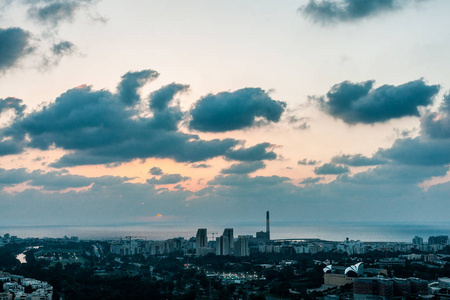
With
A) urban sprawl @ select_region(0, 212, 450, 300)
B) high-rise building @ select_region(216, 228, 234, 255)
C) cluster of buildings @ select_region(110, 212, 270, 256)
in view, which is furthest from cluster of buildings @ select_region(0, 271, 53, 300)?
cluster of buildings @ select_region(110, 212, 270, 256)

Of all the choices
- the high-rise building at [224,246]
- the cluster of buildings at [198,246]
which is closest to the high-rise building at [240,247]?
the cluster of buildings at [198,246]

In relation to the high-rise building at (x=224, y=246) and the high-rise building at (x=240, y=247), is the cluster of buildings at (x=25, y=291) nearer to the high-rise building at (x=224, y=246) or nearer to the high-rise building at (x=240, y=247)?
the high-rise building at (x=224, y=246)

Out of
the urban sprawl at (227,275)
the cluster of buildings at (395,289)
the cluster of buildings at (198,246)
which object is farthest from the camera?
the cluster of buildings at (198,246)

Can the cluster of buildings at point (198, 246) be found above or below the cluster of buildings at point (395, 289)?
above

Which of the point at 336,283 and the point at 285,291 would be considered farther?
the point at 336,283

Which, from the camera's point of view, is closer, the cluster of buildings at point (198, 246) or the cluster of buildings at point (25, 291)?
the cluster of buildings at point (25, 291)

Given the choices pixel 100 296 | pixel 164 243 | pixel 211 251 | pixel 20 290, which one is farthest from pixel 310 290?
pixel 164 243

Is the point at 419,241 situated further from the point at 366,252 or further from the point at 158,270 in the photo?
the point at 158,270

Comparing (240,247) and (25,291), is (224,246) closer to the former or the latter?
(240,247)

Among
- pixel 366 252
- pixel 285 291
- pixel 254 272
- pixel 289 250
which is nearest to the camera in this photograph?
pixel 285 291

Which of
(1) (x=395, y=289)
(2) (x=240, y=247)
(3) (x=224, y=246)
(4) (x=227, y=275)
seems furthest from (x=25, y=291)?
(2) (x=240, y=247)

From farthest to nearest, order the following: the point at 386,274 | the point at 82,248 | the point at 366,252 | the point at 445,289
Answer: the point at 82,248, the point at 366,252, the point at 386,274, the point at 445,289
